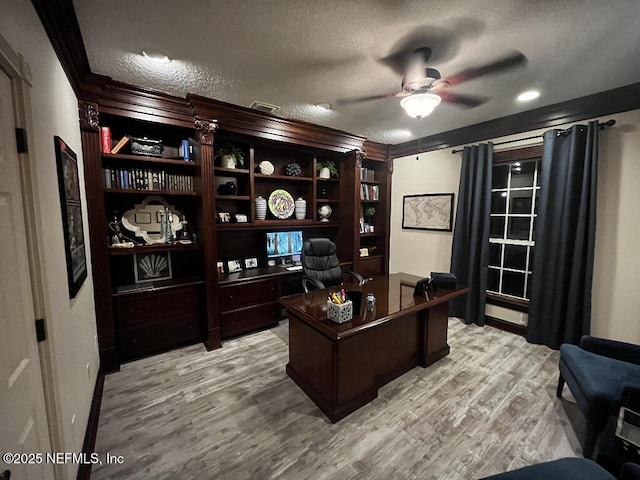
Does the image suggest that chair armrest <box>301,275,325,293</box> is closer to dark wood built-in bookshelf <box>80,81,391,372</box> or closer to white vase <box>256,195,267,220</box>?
dark wood built-in bookshelf <box>80,81,391,372</box>

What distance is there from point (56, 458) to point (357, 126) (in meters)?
3.67

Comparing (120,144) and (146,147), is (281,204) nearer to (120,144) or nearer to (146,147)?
(146,147)

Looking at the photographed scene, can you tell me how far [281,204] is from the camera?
3.66 m

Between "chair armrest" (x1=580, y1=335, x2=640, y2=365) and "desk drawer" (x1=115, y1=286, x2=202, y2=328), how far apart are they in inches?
134

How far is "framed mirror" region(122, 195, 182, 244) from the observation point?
2723mm

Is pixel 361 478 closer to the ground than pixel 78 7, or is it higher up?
closer to the ground

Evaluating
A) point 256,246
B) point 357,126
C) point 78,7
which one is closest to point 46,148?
point 78,7

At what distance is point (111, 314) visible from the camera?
2.40m

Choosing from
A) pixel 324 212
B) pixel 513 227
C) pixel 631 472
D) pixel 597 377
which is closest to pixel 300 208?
pixel 324 212

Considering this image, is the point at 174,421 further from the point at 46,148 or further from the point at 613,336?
the point at 613,336

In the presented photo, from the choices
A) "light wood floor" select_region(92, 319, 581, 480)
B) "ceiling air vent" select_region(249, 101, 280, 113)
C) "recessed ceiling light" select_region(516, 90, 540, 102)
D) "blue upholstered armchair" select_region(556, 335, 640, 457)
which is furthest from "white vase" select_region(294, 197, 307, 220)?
"blue upholstered armchair" select_region(556, 335, 640, 457)

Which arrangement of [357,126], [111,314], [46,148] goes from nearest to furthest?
1. [46,148]
2. [111,314]
3. [357,126]

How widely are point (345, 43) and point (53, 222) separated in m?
1.94

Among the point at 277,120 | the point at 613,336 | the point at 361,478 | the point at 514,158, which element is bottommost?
the point at 361,478
